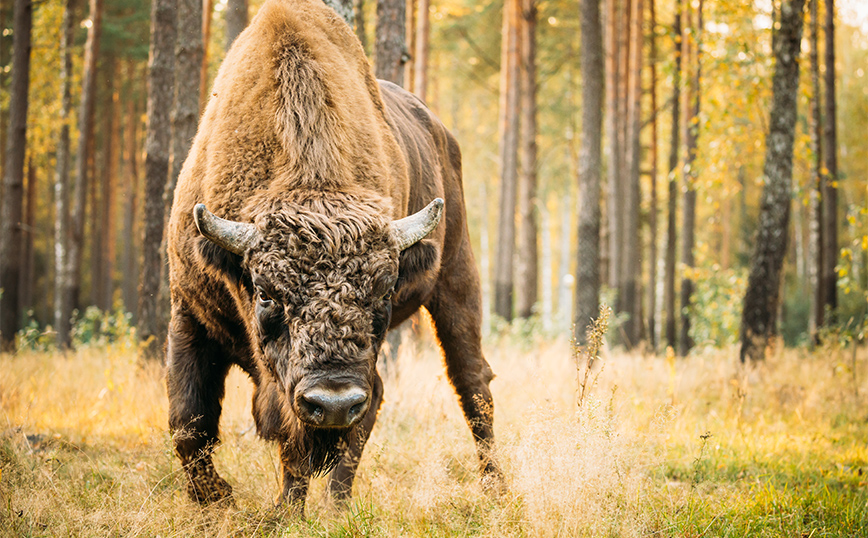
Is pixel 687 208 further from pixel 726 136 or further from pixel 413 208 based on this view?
pixel 413 208

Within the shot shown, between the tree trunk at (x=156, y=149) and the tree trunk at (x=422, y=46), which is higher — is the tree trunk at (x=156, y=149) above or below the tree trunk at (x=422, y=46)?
below

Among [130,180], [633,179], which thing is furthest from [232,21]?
[130,180]

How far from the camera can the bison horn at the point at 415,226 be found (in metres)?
3.08

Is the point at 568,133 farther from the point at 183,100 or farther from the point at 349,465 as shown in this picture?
the point at 349,465

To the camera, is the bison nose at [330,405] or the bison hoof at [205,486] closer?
the bison nose at [330,405]

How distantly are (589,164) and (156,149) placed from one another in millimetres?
6438

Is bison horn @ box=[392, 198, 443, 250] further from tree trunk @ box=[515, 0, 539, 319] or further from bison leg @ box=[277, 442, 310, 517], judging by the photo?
tree trunk @ box=[515, 0, 539, 319]

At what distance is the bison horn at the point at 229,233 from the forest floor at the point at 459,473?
1251mm

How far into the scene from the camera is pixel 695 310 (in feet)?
53.3

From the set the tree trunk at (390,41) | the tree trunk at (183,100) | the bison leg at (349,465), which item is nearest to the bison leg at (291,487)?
the bison leg at (349,465)

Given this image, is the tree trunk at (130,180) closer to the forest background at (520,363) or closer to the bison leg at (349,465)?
the forest background at (520,363)

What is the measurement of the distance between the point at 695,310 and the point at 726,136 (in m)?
5.06

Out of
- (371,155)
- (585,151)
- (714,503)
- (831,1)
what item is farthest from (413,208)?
(831,1)

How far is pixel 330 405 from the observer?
261 cm
